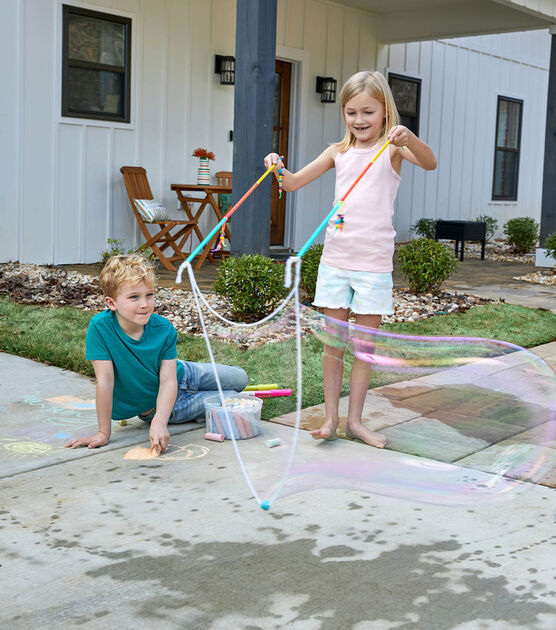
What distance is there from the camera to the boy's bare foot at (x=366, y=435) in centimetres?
323

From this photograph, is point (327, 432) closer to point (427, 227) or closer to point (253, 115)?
→ point (253, 115)

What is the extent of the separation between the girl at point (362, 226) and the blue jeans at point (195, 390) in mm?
557

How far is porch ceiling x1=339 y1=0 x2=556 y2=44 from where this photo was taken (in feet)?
36.3

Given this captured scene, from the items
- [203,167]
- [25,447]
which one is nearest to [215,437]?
[25,447]

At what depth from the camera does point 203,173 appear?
362 inches

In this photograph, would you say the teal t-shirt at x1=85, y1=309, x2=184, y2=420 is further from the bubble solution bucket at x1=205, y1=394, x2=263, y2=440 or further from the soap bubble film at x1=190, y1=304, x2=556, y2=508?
the soap bubble film at x1=190, y1=304, x2=556, y2=508

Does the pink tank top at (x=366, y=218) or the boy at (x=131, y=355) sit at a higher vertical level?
the pink tank top at (x=366, y=218)

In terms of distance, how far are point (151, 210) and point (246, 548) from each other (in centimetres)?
638

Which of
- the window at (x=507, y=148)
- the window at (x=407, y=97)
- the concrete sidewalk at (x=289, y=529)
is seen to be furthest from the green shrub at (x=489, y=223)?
the concrete sidewalk at (x=289, y=529)

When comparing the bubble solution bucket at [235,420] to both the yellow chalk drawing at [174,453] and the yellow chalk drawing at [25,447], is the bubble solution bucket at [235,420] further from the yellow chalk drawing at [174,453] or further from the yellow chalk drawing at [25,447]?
the yellow chalk drawing at [25,447]

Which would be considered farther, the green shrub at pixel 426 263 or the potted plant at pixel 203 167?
the potted plant at pixel 203 167

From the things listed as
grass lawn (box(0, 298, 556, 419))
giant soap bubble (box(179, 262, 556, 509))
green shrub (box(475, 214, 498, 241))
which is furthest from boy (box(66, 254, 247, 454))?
green shrub (box(475, 214, 498, 241))

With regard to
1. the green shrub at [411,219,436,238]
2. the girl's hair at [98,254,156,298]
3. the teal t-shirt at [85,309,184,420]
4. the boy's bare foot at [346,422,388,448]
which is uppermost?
the green shrub at [411,219,436,238]

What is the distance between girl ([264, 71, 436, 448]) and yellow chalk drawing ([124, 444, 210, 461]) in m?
0.46
